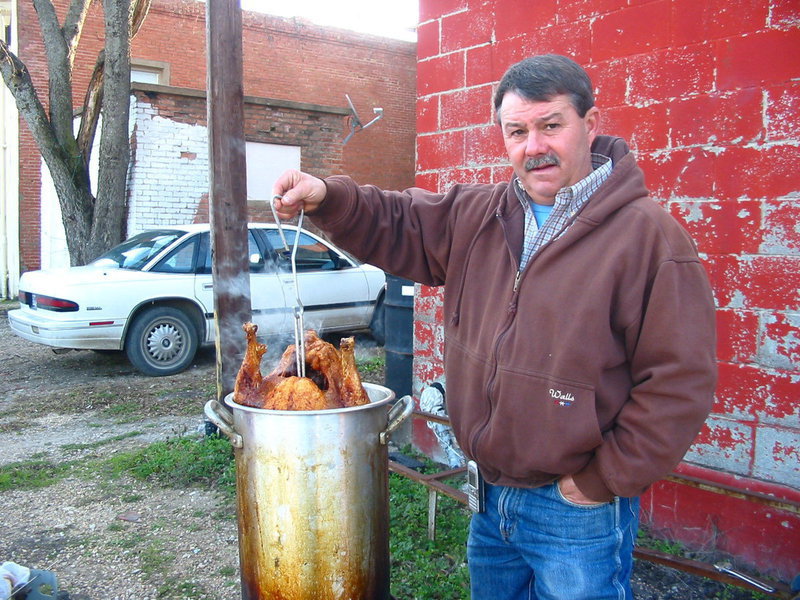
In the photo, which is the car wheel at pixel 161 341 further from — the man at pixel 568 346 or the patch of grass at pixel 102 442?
the man at pixel 568 346

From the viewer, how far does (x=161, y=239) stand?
8.66 m

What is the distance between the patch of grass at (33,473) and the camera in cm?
501

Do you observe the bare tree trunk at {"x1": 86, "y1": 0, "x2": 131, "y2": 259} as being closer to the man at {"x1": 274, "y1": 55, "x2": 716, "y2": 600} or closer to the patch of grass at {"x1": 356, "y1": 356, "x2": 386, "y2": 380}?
the patch of grass at {"x1": 356, "y1": 356, "x2": 386, "y2": 380}

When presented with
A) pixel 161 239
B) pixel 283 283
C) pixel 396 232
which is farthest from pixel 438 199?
pixel 161 239

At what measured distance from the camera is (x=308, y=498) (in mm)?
1965

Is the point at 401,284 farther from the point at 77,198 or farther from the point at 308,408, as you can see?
the point at 77,198

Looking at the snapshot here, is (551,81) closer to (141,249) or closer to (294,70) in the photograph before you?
(141,249)

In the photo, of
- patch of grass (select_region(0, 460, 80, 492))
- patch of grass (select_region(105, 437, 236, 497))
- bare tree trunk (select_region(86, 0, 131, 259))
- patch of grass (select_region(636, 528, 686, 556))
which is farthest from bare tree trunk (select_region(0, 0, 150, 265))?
patch of grass (select_region(636, 528, 686, 556))

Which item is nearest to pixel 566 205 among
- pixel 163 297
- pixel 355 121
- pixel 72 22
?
pixel 163 297

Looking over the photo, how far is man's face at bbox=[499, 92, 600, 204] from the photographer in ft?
6.28

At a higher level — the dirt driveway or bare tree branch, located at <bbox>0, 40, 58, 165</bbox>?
bare tree branch, located at <bbox>0, 40, 58, 165</bbox>

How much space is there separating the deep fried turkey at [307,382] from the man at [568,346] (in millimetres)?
342

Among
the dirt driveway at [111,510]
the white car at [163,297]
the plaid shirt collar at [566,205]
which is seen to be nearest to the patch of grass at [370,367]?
the white car at [163,297]

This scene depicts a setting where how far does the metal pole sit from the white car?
6.73 ft
